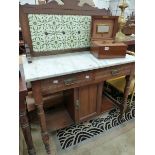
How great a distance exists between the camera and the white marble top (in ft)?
2.87

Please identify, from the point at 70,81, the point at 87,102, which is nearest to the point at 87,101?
the point at 87,102

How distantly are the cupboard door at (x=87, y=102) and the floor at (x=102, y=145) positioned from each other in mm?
243

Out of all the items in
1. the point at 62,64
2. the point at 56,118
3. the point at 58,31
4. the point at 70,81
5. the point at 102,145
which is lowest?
the point at 102,145

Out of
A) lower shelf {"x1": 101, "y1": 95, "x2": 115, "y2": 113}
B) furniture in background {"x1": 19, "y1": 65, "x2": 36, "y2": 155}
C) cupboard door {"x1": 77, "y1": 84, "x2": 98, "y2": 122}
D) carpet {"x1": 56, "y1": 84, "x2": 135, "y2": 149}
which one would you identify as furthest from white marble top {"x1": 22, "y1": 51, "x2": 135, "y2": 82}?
carpet {"x1": 56, "y1": 84, "x2": 135, "y2": 149}

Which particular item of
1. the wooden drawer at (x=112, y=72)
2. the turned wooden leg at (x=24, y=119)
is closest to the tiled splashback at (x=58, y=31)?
the wooden drawer at (x=112, y=72)

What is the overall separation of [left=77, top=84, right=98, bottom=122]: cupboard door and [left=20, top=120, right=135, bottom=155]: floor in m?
0.24

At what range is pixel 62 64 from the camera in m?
1.02

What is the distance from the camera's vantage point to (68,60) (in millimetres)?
1103

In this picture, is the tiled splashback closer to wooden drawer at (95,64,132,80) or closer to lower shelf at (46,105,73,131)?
wooden drawer at (95,64,132,80)

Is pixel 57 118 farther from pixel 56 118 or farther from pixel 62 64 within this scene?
pixel 62 64

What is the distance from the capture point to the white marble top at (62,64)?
873 millimetres

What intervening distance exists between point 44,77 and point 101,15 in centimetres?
79

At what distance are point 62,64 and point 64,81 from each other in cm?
15

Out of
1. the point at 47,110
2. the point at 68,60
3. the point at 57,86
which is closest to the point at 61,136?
the point at 47,110
